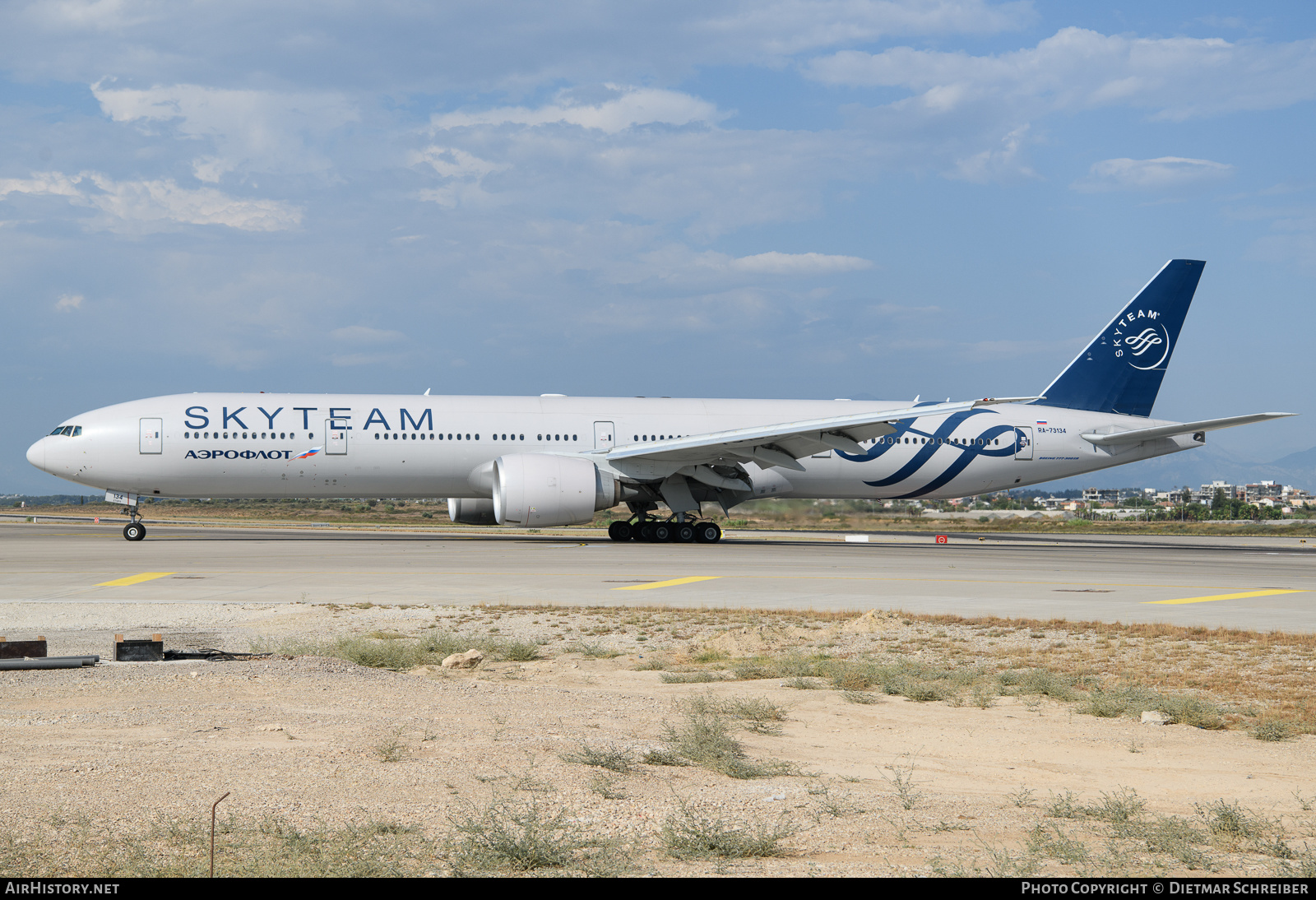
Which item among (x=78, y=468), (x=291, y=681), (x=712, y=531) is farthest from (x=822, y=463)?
(x=291, y=681)

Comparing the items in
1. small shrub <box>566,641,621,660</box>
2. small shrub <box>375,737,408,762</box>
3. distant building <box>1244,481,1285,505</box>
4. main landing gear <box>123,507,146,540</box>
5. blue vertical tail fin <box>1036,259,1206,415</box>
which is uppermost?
blue vertical tail fin <box>1036,259,1206,415</box>

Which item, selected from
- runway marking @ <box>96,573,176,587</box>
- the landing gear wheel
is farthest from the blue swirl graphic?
runway marking @ <box>96,573,176,587</box>

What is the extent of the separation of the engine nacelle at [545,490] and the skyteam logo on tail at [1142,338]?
17952 millimetres

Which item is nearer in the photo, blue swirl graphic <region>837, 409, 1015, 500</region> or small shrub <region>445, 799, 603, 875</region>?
small shrub <region>445, 799, 603, 875</region>

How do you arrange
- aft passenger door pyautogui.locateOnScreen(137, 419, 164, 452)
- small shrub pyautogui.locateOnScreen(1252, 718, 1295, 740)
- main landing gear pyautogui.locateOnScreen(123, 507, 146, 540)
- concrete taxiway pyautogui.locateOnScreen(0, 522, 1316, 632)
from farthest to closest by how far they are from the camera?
main landing gear pyautogui.locateOnScreen(123, 507, 146, 540)
aft passenger door pyautogui.locateOnScreen(137, 419, 164, 452)
concrete taxiway pyautogui.locateOnScreen(0, 522, 1316, 632)
small shrub pyautogui.locateOnScreen(1252, 718, 1295, 740)

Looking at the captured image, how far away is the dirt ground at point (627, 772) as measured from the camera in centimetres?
446

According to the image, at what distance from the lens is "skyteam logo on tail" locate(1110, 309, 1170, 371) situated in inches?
1293

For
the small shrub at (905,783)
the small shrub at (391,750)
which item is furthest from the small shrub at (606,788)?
the small shrub at (905,783)

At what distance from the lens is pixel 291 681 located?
8.21 m

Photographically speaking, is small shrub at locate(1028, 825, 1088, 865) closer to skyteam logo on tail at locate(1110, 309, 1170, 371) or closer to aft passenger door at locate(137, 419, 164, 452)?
aft passenger door at locate(137, 419, 164, 452)

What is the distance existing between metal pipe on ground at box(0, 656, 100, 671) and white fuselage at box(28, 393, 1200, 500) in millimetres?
18059

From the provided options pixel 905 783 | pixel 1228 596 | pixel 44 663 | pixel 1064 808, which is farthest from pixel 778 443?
pixel 1064 808
